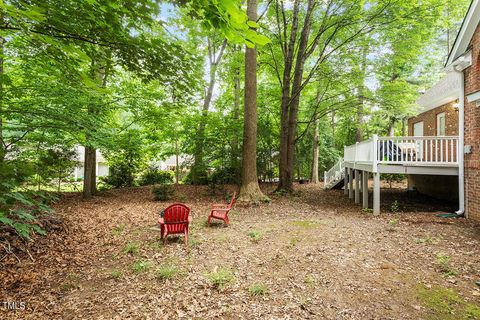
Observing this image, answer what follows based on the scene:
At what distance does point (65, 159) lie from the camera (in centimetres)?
1224

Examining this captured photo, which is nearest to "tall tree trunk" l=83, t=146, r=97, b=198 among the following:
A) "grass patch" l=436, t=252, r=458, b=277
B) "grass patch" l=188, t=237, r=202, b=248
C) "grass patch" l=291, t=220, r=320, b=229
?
"grass patch" l=188, t=237, r=202, b=248

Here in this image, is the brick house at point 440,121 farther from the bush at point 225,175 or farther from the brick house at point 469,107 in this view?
the bush at point 225,175

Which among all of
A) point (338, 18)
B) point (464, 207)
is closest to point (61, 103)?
point (338, 18)

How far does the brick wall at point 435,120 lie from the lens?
38.2ft

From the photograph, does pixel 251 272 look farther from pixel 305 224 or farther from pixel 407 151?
pixel 407 151

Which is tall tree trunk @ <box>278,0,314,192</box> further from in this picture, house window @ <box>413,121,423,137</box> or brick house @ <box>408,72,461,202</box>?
house window @ <box>413,121,423,137</box>

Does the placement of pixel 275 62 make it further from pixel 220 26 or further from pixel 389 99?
pixel 220 26

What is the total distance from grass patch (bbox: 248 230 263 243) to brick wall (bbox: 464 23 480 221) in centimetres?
669

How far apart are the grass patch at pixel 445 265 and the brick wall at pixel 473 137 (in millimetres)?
4100

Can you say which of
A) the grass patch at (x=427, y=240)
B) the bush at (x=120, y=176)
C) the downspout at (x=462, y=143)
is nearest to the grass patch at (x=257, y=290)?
the grass patch at (x=427, y=240)

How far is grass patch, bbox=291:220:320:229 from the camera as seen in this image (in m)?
7.44

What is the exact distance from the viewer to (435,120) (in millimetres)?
13484

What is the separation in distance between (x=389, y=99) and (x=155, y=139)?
13.4 m

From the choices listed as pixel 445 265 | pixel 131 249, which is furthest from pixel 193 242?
pixel 445 265
